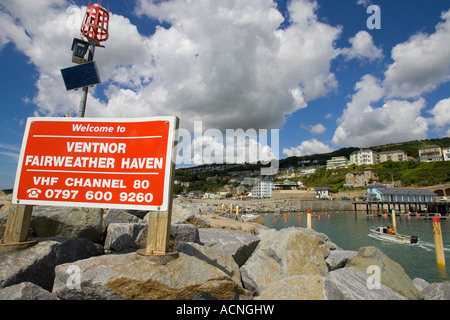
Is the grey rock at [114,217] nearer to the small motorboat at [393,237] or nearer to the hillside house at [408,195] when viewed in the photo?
the small motorboat at [393,237]

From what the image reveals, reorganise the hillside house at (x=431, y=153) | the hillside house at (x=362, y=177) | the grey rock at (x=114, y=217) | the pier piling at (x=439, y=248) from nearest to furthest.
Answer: the grey rock at (x=114, y=217)
the pier piling at (x=439, y=248)
the hillside house at (x=362, y=177)
the hillside house at (x=431, y=153)

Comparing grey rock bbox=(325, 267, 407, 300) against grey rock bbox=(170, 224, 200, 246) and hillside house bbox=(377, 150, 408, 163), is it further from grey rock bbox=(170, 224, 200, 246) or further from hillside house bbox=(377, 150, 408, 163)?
hillside house bbox=(377, 150, 408, 163)

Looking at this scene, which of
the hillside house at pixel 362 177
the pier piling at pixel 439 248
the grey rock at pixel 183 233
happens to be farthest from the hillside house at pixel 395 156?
the grey rock at pixel 183 233

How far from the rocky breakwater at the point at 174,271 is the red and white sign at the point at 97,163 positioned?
104 centimetres

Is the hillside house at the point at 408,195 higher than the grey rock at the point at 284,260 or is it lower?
higher

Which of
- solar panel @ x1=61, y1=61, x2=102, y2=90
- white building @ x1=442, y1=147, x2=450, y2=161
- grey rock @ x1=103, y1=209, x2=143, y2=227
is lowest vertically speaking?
grey rock @ x1=103, y1=209, x2=143, y2=227

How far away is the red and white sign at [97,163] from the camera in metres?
4.63

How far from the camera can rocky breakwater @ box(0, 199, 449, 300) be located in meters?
3.79

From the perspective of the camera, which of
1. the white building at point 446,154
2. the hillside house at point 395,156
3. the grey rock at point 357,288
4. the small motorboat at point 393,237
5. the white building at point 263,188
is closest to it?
the grey rock at point 357,288

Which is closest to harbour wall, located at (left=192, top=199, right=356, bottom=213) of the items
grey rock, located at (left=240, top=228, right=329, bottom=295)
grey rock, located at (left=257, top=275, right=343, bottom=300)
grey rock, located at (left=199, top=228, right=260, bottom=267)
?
grey rock, located at (left=199, top=228, right=260, bottom=267)

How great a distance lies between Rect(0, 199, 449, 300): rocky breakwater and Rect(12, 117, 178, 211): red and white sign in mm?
1039

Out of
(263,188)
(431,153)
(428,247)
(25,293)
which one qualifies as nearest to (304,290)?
(25,293)

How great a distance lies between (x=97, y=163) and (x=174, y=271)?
8.54ft
